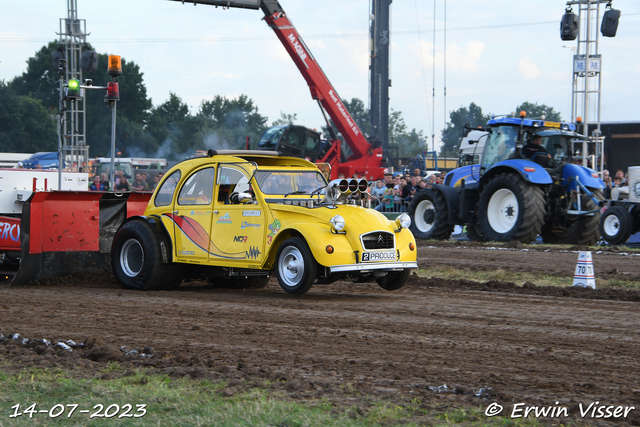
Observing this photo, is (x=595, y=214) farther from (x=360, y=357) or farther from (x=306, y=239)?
(x=360, y=357)

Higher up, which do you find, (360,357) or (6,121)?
(6,121)

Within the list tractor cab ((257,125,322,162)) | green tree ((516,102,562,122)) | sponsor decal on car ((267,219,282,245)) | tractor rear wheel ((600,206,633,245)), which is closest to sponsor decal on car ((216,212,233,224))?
sponsor decal on car ((267,219,282,245))

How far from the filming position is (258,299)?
9.46 meters

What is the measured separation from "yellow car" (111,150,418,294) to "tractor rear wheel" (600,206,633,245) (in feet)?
28.4

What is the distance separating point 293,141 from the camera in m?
29.1

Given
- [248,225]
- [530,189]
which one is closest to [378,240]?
[248,225]

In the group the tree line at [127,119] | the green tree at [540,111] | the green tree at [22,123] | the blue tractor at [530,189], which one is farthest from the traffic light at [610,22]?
the green tree at [540,111]

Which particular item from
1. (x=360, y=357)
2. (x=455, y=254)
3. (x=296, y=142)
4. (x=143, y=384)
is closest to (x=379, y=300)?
(x=360, y=357)

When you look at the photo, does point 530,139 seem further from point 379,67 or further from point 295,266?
point 379,67

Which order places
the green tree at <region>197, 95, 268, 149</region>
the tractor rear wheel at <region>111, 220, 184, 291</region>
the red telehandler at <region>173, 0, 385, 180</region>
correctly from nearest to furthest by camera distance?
the tractor rear wheel at <region>111, 220, 184, 291</region>, the red telehandler at <region>173, 0, 385, 180</region>, the green tree at <region>197, 95, 268, 149</region>

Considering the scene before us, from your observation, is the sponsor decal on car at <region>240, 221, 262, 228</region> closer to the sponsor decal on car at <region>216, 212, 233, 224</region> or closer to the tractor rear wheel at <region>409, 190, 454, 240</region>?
the sponsor decal on car at <region>216, 212, 233, 224</region>

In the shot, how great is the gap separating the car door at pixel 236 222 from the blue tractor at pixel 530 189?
8.19 m

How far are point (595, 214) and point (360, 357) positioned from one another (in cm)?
1270

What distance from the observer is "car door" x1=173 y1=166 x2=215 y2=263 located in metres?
10.2
